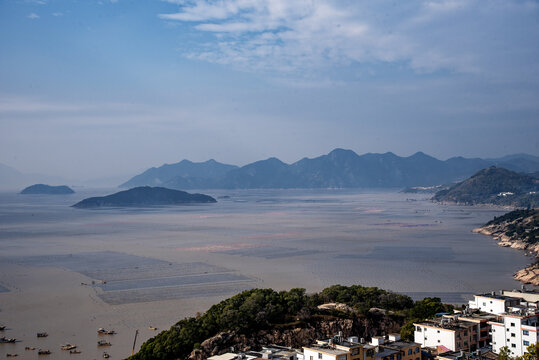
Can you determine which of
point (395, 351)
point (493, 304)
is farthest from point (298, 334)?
point (493, 304)

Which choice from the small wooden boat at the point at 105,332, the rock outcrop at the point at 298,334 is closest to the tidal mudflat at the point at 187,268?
the small wooden boat at the point at 105,332

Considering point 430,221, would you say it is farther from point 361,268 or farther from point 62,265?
point 62,265

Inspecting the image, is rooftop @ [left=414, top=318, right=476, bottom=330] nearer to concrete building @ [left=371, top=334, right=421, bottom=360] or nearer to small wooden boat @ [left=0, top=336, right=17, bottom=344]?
concrete building @ [left=371, top=334, right=421, bottom=360]

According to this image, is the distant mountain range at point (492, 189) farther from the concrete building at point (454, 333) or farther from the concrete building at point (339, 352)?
the concrete building at point (339, 352)

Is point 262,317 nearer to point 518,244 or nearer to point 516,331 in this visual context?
point 516,331

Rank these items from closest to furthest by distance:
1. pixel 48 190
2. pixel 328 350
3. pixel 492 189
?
pixel 328 350 → pixel 492 189 → pixel 48 190

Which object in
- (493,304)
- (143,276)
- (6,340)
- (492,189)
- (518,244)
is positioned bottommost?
(6,340)
